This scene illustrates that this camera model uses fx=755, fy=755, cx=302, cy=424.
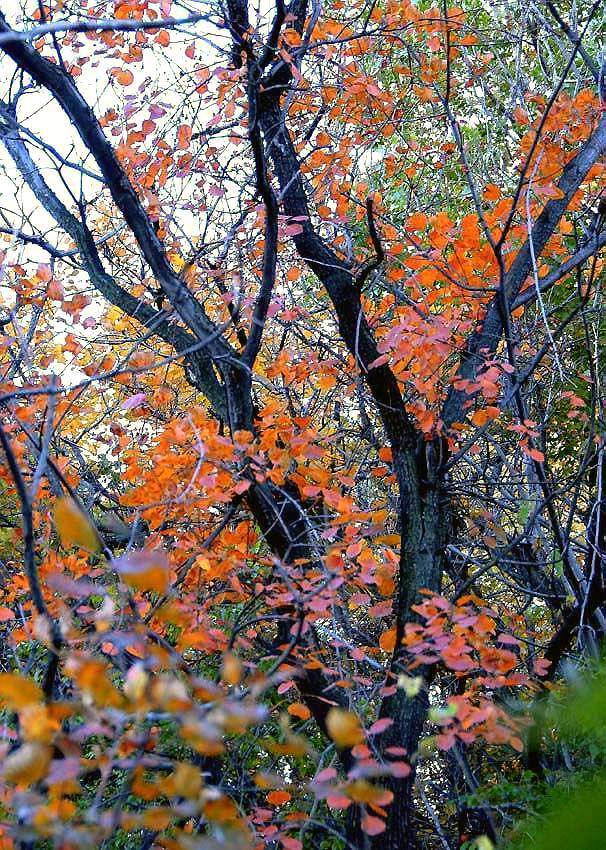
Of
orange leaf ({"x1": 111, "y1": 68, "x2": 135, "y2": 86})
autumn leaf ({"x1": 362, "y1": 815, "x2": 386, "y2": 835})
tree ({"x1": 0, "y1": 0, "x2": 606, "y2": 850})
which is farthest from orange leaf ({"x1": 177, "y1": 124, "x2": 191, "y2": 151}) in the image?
autumn leaf ({"x1": 362, "y1": 815, "x2": 386, "y2": 835})

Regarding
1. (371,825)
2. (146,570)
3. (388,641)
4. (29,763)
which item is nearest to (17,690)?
(29,763)

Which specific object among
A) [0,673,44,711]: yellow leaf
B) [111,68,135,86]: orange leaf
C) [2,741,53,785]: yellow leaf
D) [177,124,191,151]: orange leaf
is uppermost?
[111,68,135,86]: orange leaf

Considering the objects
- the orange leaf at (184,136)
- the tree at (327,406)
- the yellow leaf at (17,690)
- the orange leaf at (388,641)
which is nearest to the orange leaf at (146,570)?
the yellow leaf at (17,690)

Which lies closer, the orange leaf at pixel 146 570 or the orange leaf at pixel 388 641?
the orange leaf at pixel 146 570

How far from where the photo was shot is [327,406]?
5145mm

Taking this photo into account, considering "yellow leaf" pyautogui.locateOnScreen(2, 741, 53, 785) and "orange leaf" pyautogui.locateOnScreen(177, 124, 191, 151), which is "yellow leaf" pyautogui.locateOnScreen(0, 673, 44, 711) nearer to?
"yellow leaf" pyautogui.locateOnScreen(2, 741, 53, 785)

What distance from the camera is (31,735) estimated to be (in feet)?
3.81

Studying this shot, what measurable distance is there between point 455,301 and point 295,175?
1293mm

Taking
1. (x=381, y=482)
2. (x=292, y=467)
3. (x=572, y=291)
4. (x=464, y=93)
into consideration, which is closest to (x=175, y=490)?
(x=292, y=467)

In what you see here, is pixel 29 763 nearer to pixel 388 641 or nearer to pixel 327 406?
pixel 388 641

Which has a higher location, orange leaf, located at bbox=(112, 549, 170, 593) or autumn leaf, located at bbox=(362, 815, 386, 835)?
orange leaf, located at bbox=(112, 549, 170, 593)

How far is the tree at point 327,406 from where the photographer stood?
3.16 metres

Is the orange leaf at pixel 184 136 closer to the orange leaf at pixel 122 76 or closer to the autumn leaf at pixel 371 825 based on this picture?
the orange leaf at pixel 122 76

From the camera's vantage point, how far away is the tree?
124 inches
